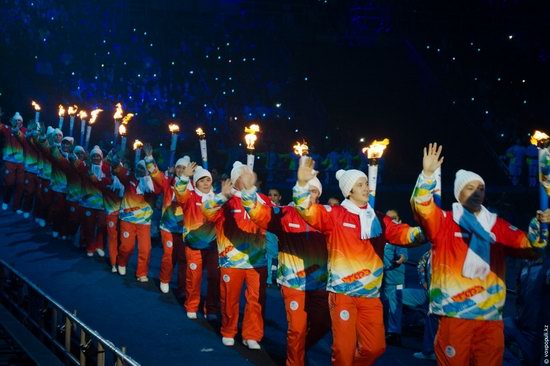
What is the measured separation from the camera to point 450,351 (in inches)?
193

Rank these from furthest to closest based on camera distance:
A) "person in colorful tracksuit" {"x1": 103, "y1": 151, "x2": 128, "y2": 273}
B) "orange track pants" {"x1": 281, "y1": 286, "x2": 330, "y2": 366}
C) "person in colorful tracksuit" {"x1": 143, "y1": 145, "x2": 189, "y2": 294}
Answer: "person in colorful tracksuit" {"x1": 103, "y1": 151, "x2": 128, "y2": 273} → "person in colorful tracksuit" {"x1": 143, "y1": 145, "x2": 189, "y2": 294} → "orange track pants" {"x1": 281, "y1": 286, "x2": 330, "y2": 366}

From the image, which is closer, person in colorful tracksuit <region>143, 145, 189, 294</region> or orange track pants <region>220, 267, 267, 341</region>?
orange track pants <region>220, 267, 267, 341</region>

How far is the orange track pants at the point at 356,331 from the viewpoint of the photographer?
5504 millimetres

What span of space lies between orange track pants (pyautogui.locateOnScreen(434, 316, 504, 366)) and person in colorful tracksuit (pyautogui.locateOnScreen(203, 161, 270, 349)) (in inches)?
99.3

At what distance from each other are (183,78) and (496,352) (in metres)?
17.3

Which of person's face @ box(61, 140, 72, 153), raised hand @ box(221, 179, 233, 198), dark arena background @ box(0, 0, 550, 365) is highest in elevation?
dark arena background @ box(0, 0, 550, 365)

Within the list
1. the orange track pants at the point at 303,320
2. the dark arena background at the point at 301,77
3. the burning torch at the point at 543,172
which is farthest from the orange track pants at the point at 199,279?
the dark arena background at the point at 301,77

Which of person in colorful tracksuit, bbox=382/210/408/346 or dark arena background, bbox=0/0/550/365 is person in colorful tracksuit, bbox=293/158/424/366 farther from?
dark arena background, bbox=0/0/550/365

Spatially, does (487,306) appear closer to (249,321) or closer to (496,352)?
(496,352)

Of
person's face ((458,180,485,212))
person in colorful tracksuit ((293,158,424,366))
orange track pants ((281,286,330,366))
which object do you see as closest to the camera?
person's face ((458,180,485,212))

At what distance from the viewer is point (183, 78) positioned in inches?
830

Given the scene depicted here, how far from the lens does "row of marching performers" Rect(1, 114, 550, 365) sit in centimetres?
500

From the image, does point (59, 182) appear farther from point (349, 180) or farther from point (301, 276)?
point (349, 180)

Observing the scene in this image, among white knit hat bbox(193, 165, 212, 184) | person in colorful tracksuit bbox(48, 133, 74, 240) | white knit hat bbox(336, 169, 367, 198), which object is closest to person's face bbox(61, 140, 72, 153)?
person in colorful tracksuit bbox(48, 133, 74, 240)
